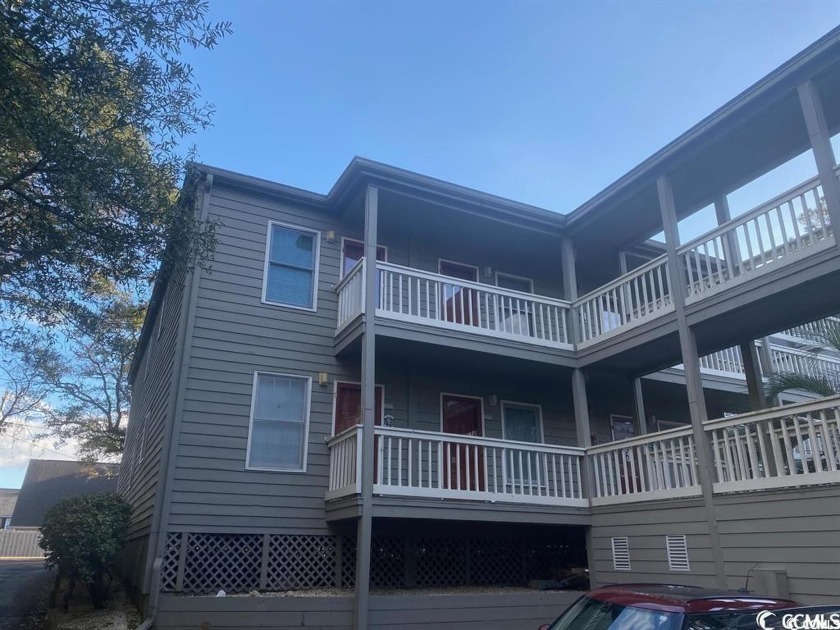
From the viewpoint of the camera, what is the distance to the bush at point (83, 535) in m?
9.89

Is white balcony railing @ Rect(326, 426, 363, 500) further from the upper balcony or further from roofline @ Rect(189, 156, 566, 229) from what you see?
roofline @ Rect(189, 156, 566, 229)

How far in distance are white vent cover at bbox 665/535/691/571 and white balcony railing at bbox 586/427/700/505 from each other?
23.9 inches

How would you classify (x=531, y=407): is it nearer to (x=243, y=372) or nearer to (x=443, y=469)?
(x=443, y=469)

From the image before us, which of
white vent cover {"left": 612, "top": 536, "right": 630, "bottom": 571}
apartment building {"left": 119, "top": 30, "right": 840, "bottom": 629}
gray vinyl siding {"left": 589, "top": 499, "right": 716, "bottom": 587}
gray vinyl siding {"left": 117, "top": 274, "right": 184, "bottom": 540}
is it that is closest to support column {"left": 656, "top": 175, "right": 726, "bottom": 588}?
apartment building {"left": 119, "top": 30, "right": 840, "bottom": 629}

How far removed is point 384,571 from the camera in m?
11.0

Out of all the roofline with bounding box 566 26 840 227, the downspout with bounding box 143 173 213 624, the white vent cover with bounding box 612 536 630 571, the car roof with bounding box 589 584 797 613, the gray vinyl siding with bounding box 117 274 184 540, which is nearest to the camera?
the car roof with bounding box 589 584 797 613

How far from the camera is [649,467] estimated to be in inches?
394

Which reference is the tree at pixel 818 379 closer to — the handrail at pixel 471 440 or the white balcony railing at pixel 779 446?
the white balcony railing at pixel 779 446

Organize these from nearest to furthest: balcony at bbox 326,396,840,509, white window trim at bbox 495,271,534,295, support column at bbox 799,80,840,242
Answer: balcony at bbox 326,396,840,509 < support column at bbox 799,80,840,242 < white window trim at bbox 495,271,534,295

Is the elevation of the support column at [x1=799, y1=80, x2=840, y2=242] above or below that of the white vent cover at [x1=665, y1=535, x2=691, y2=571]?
above

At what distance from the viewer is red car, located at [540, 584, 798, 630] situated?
12.7ft

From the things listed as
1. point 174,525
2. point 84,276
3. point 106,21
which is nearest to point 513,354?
point 174,525

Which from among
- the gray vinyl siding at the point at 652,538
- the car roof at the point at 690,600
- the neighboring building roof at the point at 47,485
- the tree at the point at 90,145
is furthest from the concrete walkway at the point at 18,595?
the neighboring building roof at the point at 47,485

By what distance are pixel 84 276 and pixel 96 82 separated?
303cm
